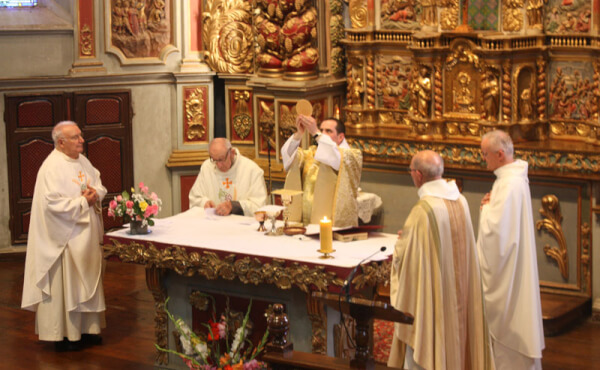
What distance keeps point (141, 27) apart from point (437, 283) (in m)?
5.82

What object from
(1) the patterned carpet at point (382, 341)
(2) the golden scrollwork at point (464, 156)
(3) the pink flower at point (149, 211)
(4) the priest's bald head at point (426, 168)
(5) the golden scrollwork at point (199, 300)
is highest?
(4) the priest's bald head at point (426, 168)

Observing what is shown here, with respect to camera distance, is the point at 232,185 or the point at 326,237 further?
the point at 232,185

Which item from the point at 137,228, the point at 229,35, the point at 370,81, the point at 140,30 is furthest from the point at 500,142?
the point at 140,30

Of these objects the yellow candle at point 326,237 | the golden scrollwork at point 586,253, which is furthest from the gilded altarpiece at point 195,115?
the yellow candle at point 326,237

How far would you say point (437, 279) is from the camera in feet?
18.1

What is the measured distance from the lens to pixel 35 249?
7324 millimetres

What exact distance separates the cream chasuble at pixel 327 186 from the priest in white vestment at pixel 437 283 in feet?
4.83

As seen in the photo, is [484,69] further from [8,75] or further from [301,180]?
[8,75]

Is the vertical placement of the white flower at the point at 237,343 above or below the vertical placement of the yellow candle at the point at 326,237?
below

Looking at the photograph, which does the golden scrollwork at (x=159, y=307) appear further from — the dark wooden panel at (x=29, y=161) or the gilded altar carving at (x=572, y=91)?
the gilded altar carving at (x=572, y=91)

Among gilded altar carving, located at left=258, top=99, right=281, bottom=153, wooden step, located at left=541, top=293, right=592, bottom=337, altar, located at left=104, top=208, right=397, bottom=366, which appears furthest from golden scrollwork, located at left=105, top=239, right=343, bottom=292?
gilded altar carving, located at left=258, top=99, right=281, bottom=153

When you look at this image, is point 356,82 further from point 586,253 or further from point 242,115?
point 586,253

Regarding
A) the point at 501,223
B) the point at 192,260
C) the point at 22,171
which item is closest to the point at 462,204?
the point at 501,223

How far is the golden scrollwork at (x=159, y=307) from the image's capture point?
6.74m
